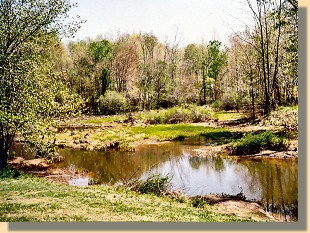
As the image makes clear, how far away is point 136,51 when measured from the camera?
153 feet

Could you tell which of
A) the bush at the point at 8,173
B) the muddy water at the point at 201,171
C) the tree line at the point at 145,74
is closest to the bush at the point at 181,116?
the tree line at the point at 145,74

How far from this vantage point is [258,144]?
64.7ft

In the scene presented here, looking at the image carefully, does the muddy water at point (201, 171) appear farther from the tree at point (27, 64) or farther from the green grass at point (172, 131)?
the tree at point (27, 64)

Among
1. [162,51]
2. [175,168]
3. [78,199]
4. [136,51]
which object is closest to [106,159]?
[175,168]

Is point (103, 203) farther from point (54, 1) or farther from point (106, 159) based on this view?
point (106, 159)

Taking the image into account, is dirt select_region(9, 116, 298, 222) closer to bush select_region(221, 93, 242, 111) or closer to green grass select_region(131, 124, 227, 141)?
green grass select_region(131, 124, 227, 141)

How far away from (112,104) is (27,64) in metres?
26.8

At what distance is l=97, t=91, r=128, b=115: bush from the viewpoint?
134ft

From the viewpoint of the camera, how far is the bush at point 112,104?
1608 inches

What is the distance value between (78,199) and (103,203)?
80 cm

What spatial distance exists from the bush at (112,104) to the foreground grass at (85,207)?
94.8ft

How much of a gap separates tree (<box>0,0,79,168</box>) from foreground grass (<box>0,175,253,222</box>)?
309cm

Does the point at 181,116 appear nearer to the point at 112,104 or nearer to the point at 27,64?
the point at 112,104

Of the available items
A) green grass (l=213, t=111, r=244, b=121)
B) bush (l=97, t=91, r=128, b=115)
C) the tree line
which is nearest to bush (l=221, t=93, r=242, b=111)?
the tree line
